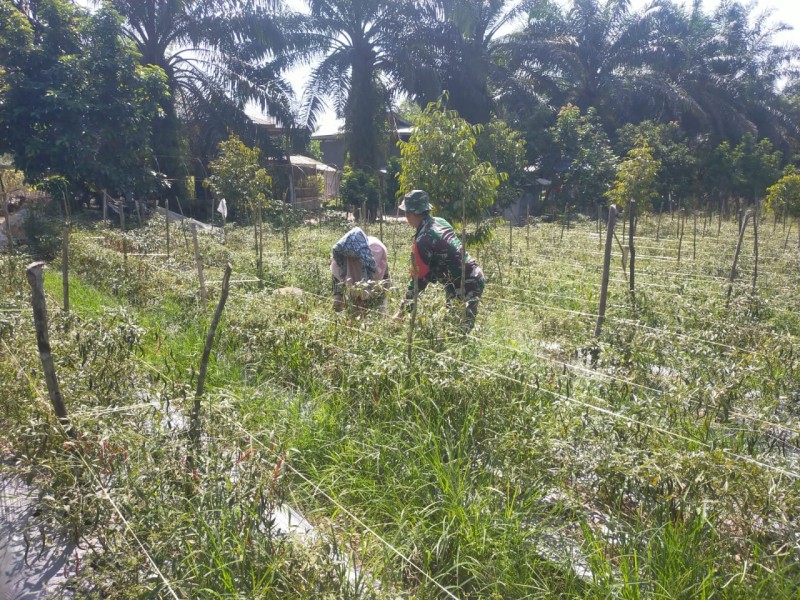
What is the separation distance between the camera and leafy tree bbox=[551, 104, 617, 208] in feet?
74.7

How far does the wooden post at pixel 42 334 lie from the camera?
7.77ft

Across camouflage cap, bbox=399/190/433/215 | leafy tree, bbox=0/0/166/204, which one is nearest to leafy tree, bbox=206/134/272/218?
leafy tree, bbox=0/0/166/204

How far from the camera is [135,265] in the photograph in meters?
7.05

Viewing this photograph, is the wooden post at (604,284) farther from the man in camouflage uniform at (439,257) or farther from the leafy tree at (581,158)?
the leafy tree at (581,158)

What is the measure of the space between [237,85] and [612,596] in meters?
20.2

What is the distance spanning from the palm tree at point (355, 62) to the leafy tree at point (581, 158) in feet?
22.6

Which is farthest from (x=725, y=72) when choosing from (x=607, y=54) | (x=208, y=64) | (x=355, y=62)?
(x=208, y=64)

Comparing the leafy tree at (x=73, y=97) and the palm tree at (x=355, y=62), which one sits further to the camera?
the palm tree at (x=355, y=62)

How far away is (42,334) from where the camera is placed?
7.79 feet

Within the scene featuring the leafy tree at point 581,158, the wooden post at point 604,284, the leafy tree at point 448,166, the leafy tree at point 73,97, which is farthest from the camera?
the leafy tree at point 581,158

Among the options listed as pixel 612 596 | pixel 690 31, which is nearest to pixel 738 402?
pixel 612 596

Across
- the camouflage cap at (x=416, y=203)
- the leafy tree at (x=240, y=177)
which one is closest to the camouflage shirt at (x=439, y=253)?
the camouflage cap at (x=416, y=203)

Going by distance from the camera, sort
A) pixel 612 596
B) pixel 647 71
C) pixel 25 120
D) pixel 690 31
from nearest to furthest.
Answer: pixel 612 596
pixel 25 120
pixel 647 71
pixel 690 31

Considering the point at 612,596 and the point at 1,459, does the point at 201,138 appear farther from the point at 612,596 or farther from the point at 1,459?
the point at 612,596
